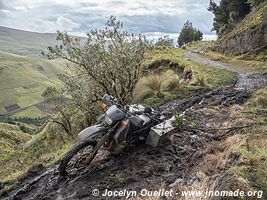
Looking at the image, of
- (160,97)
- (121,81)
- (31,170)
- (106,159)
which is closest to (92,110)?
(121,81)

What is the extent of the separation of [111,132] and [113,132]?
5 centimetres

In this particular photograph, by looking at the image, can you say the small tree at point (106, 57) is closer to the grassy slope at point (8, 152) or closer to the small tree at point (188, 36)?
the grassy slope at point (8, 152)

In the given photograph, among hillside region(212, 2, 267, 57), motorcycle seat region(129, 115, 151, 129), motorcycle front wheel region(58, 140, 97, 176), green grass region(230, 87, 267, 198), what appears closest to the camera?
green grass region(230, 87, 267, 198)

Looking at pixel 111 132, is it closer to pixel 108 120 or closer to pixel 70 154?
pixel 108 120

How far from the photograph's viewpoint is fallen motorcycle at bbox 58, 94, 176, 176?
24.0ft

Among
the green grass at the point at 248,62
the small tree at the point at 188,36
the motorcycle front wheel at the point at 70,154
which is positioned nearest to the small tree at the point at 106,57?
the motorcycle front wheel at the point at 70,154

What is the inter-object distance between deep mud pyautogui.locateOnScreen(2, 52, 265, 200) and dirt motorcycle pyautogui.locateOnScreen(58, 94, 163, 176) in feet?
1.09

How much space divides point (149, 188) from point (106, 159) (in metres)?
1.89

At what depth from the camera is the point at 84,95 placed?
14.5 m

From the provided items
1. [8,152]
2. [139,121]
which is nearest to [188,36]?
[8,152]

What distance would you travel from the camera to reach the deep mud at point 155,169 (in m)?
6.35

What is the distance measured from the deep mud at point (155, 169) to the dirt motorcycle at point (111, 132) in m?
0.33

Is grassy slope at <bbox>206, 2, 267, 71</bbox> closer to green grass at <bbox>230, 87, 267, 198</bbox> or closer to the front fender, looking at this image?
green grass at <bbox>230, 87, 267, 198</bbox>

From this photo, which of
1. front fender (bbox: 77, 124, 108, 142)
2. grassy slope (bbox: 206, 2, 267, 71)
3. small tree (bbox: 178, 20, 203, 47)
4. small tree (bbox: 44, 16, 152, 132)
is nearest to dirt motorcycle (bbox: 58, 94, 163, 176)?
front fender (bbox: 77, 124, 108, 142)
